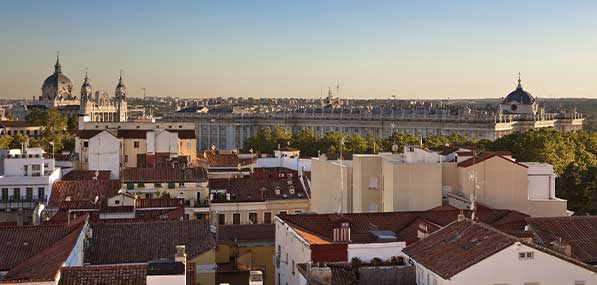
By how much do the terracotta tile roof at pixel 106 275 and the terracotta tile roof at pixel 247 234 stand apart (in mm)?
14073

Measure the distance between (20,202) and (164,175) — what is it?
765cm

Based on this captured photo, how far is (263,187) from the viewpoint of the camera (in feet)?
162

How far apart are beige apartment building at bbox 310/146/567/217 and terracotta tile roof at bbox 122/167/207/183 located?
1214 centimetres

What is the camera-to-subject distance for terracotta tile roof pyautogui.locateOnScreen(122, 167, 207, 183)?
46500 millimetres

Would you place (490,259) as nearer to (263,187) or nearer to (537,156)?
(263,187)

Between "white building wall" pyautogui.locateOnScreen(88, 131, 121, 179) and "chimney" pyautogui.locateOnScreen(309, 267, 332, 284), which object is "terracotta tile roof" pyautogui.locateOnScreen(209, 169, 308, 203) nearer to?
"white building wall" pyautogui.locateOnScreen(88, 131, 121, 179)

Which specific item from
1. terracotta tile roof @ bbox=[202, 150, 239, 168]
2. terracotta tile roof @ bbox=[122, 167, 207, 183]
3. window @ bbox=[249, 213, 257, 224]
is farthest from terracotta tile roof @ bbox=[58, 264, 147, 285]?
terracotta tile roof @ bbox=[202, 150, 239, 168]

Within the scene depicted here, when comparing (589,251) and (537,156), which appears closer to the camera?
(589,251)

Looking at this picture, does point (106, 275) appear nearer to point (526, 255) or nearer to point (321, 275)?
point (321, 275)

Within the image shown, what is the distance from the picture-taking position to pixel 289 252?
90.8 ft

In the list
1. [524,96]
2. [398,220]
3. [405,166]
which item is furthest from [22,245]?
[524,96]

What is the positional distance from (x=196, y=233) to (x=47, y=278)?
10645 mm

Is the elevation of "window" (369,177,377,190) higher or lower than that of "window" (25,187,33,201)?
higher

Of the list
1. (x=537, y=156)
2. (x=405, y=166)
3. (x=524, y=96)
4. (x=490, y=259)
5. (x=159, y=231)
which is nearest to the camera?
(x=490, y=259)
